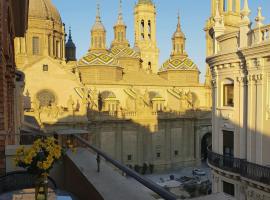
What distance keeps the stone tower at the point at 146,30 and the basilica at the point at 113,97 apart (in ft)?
44.0

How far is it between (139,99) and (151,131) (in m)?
3.94

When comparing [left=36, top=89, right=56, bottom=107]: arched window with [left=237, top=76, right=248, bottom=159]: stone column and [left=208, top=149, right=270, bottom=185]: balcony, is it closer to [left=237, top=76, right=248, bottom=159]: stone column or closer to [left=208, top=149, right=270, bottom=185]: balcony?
[left=208, top=149, right=270, bottom=185]: balcony

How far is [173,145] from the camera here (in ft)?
126

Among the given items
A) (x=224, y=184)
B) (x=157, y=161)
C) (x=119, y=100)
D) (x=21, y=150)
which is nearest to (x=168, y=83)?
(x=119, y=100)

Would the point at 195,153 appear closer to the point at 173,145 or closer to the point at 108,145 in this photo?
the point at 173,145

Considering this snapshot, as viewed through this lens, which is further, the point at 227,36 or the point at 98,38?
the point at 98,38

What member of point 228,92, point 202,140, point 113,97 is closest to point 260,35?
point 228,92

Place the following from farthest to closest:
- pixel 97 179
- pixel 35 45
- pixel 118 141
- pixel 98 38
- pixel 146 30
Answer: pixel 146 30 < pixel 98 38 < pixel 35 45 < pixel 118 141 < pixel 97 179

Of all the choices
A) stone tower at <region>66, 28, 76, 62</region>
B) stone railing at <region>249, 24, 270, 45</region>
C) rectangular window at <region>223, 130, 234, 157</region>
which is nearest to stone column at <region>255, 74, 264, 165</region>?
stone railing at <region>249, 24, 270, 45</region>

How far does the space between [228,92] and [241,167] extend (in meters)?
3.73

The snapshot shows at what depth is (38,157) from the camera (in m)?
4.38

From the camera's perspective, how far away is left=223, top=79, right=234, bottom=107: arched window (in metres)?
16.0

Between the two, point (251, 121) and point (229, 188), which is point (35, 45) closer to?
point (229, 188)

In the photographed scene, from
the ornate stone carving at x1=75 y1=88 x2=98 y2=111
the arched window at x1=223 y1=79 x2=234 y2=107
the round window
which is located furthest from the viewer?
the round window
